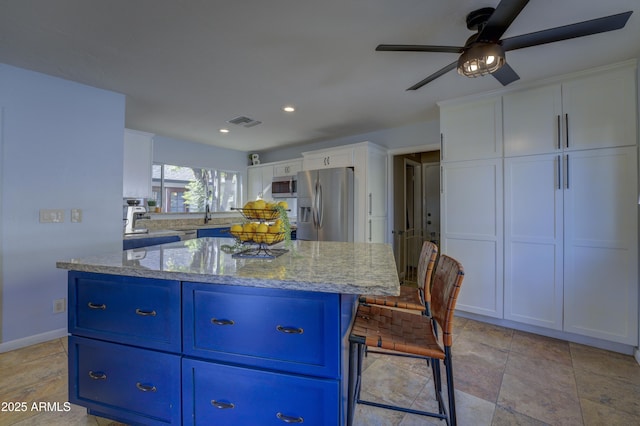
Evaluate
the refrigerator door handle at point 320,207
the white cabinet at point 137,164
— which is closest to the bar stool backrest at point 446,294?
the refrigerator door handle at point 320,207

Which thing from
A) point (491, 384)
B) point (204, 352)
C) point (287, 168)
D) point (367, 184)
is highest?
point (287, 168)

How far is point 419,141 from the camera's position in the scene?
388cm

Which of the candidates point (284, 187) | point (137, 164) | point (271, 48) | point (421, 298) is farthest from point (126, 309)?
point (284, 187)

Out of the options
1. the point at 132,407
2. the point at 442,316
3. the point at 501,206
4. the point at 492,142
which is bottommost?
the point at 132,407

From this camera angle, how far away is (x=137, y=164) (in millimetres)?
3434

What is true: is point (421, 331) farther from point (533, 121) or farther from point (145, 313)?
point (533, 121)

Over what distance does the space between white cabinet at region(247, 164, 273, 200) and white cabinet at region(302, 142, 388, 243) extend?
60.5 inches

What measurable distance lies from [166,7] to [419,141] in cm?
320

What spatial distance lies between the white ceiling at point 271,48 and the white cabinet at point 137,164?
0.39 meters

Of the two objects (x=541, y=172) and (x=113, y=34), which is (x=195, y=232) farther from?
(x=541, y=172)

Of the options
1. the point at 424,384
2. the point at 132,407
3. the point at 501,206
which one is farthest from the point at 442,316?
the point at 501,206

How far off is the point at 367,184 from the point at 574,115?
2157 mm

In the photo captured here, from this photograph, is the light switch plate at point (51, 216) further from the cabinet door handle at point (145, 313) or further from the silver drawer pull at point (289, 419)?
the silver drawer pull at point (289, 419)

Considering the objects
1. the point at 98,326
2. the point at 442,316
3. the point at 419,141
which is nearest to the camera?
the point at 442,316
